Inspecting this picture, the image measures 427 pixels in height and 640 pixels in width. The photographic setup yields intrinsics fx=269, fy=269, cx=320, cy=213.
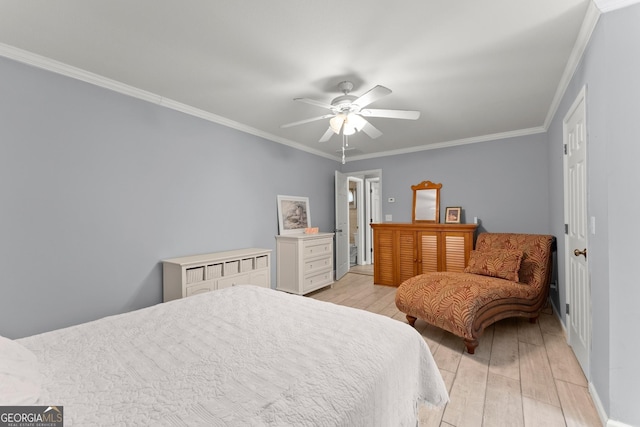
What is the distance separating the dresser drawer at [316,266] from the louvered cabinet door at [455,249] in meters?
1.78

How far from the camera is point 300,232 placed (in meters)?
4.52

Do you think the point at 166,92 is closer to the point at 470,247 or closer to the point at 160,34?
the point at 160,34

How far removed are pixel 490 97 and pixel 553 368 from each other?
252cm

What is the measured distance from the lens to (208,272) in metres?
2.84

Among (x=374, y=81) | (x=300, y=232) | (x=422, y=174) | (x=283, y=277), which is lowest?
(x=283, y=277)

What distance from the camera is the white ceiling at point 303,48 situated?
1606 mm

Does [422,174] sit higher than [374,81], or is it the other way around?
[374,81]

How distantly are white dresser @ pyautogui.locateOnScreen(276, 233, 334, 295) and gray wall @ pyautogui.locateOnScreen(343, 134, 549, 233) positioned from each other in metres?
1.79

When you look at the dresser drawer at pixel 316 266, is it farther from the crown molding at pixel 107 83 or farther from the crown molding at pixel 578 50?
the crown molding at pixel 578 50

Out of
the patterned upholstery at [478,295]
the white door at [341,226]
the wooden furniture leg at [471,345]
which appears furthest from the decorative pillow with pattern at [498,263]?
the white door at [341,226]

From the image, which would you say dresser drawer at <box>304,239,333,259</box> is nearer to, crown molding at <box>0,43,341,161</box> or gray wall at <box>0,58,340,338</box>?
gray wall at <box>0,58,340,338</box>

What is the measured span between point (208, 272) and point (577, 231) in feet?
11.2

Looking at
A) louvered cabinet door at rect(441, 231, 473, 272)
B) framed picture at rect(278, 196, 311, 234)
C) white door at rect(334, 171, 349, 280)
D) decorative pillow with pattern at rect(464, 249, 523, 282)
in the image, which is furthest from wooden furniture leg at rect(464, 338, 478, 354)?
white door at rect(334, 171, 349, 280)

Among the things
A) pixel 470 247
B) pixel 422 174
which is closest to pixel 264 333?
pixel 470 247
